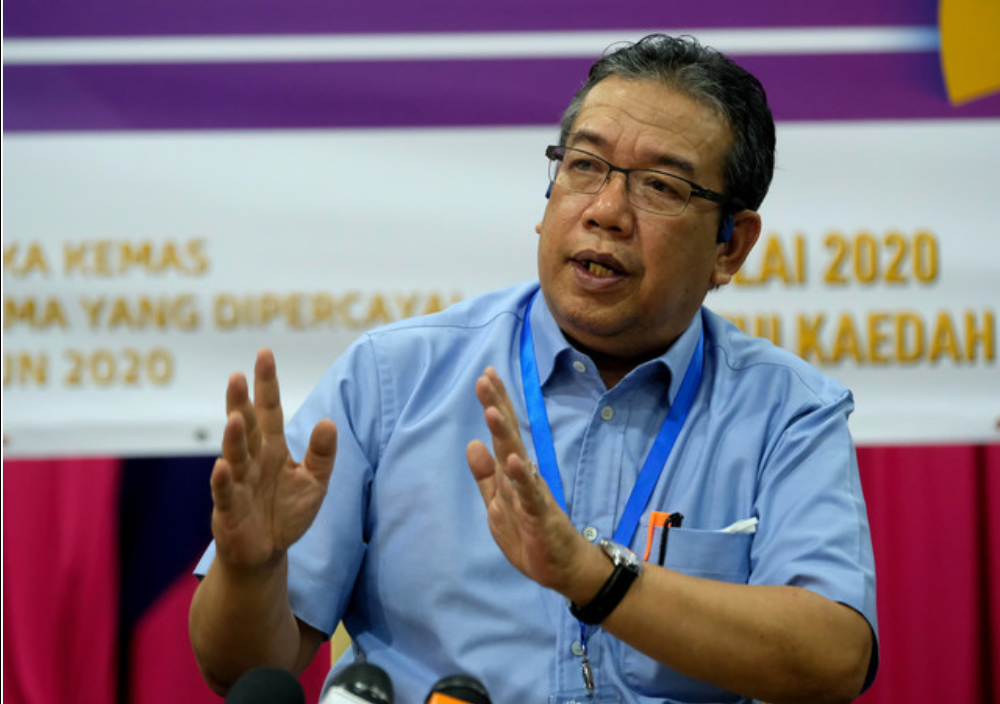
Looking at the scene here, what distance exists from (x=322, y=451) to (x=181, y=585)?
1.44m

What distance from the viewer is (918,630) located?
257 centimetres

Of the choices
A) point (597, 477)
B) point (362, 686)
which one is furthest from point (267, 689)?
point (597, 477)

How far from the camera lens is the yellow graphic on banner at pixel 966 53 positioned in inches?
99.5

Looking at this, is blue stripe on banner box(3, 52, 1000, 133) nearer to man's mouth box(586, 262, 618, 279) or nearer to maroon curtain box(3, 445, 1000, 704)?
maroon curtain box(3, 445, 1000, 704)

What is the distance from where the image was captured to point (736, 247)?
1.91m

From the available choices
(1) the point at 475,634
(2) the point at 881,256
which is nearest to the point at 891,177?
(2) the point at 881,256

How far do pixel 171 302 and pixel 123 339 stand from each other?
5.5 inches

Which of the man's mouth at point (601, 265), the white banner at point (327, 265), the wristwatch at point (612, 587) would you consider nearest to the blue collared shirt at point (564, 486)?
the man's mouth at point (601, 265)

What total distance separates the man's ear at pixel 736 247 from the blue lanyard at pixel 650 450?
0.55 feet

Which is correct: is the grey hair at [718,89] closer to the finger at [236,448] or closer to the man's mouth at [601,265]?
the man's mouth at [601,265]

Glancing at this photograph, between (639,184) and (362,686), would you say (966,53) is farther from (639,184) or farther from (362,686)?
(362,686)

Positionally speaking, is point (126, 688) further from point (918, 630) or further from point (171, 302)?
point (918, 630)

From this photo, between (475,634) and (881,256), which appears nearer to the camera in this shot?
(475,634)

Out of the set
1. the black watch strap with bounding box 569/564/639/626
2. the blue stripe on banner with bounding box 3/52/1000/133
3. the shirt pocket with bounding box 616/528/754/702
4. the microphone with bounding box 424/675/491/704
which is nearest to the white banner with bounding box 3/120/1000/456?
the blue stripe on banner with bounding box 3/52/1000/133
